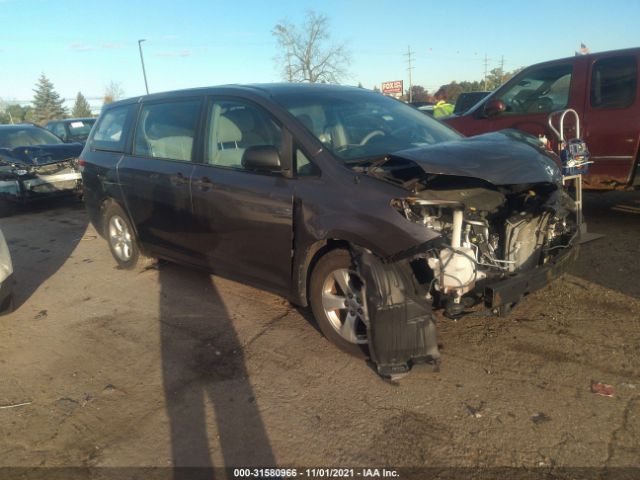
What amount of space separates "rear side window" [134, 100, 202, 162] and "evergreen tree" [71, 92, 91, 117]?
74.9 metres

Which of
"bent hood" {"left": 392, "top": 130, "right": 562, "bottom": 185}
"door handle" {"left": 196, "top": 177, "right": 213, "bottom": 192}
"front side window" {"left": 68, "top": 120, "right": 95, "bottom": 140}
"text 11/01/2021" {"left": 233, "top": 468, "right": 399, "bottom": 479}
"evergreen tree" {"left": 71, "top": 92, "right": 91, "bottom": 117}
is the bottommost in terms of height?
"text 11/01/2021" {"left": 233, "top": 468, "right": 399, "bottom": 479}

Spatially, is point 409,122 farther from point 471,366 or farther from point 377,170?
point 471,366

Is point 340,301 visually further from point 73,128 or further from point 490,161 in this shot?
Result: point 73,128

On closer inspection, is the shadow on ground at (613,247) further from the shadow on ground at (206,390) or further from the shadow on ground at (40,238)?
the shadow on ground at (40,238)

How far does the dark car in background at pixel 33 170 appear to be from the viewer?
9211mm

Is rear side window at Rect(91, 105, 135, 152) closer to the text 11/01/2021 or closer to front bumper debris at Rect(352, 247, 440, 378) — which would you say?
front bumper debris at Rect(352, 247, 440, 378)

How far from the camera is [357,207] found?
125 inches

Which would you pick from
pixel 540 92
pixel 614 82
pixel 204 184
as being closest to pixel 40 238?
pixel 204 184

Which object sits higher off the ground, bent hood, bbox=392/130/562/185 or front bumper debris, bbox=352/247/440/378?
bent hood, bbox=392/130/562/185

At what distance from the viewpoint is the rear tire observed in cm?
551

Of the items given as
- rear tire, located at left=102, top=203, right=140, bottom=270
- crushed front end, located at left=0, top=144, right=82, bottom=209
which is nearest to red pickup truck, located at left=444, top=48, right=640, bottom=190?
rear tire, located at left=102, top=203, right=140, bottom=270

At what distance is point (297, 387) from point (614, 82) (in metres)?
5.12

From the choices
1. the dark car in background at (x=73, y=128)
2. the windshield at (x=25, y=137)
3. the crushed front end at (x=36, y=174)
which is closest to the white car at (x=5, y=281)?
the crushed front end at (x=36, y=174)

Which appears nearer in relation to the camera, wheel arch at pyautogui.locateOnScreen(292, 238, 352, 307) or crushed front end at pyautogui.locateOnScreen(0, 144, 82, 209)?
wheel arch at pyautogui.locateOnScreen(292, 238, 352, 307)
